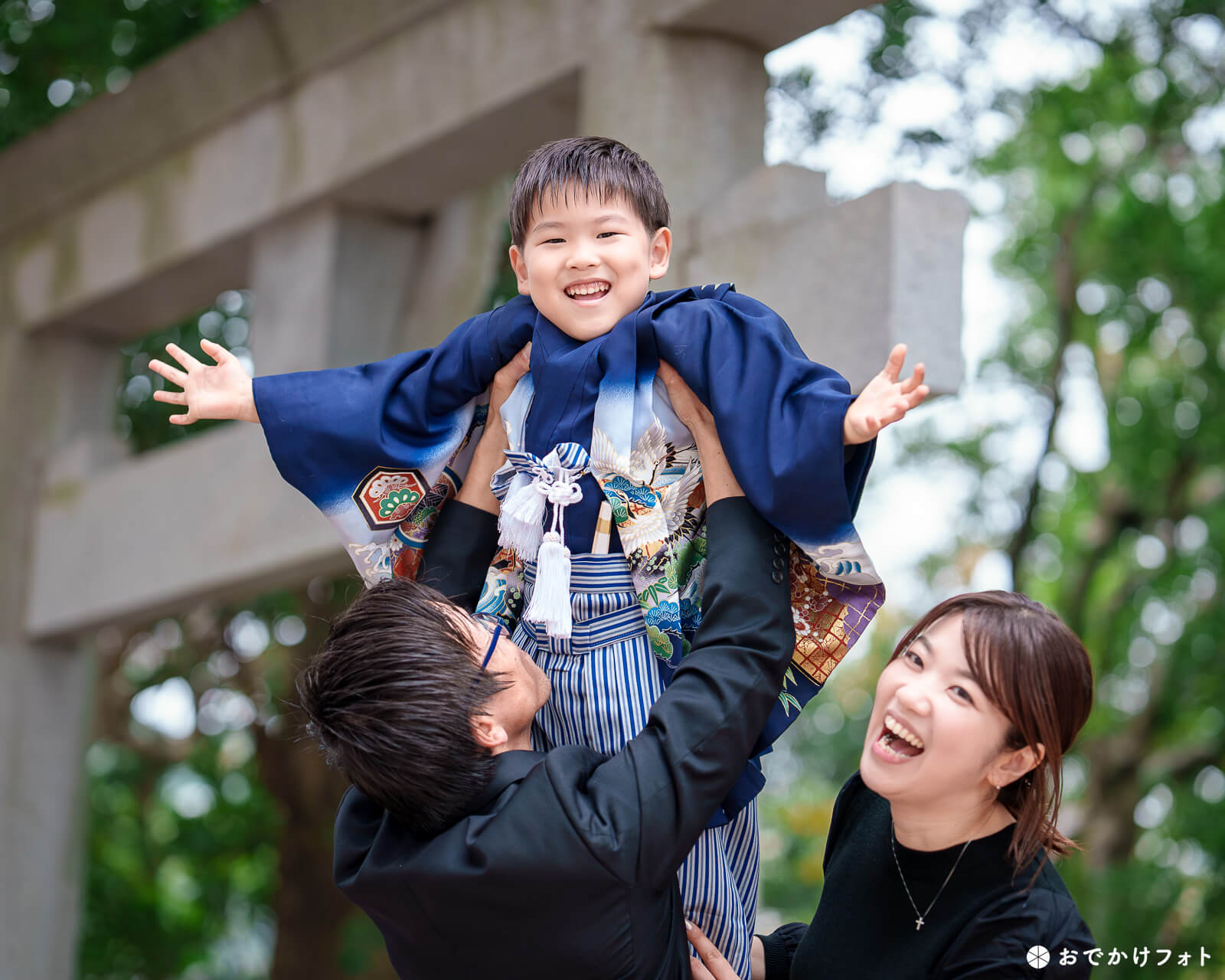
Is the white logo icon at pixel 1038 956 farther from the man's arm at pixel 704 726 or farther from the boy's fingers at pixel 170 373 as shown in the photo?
the boy's fingers at pixel 170 373

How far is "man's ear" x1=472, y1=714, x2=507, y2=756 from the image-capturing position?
6.37 ft

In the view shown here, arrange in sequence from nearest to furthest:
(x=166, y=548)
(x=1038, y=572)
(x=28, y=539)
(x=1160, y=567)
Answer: (x=166, y=548) → (x=28, y=539) → (x=1160, y=567) → (x=1038, y=572)

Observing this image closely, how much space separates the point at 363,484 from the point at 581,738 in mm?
565

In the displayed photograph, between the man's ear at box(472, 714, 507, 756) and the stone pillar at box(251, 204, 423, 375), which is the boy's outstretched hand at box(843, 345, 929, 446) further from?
the stone pillar at box(251, 204, 423, 375)

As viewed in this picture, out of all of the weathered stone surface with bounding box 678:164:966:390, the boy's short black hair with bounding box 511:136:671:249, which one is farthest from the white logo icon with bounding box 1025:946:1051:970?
the weathered stone surface with bounding box 678:164:966:390

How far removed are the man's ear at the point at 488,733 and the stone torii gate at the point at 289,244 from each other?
5.86 ft

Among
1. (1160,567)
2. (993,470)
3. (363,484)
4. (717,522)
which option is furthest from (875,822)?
(993,470)

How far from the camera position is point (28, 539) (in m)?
6.24

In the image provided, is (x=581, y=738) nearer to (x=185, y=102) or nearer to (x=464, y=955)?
(x=464, y=955)

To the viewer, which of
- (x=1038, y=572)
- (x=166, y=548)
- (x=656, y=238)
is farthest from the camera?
(x=1038, y=572)

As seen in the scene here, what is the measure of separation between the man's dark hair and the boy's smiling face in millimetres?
530

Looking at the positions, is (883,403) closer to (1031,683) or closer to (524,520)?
(1031,683)

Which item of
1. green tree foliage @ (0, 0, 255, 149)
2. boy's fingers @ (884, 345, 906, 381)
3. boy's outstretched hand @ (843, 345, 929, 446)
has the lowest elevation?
boy's outstretched hand @ (843, 345, 929, 446)

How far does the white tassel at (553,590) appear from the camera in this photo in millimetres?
2068
